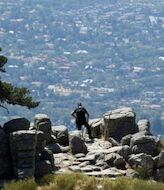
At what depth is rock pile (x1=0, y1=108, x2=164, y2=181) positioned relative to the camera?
111ft

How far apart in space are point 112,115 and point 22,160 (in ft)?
46.1

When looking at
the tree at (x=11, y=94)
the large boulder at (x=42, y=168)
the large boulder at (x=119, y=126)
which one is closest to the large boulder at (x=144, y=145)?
the large boulder at (x=42, y=168)

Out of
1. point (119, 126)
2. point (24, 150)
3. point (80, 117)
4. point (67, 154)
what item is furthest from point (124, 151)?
point (80, 117)

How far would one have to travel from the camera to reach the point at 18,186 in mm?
30625

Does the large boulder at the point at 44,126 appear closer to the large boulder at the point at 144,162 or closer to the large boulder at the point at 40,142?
the large boulder at the point at 40,142

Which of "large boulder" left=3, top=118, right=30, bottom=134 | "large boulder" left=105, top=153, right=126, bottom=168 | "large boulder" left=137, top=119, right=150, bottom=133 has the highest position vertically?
"large boulder" left=3, top=118, right=30, bottom=134

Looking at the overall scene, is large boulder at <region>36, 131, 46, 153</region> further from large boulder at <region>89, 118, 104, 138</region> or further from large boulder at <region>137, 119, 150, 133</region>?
large boulder at <region>89, 118, 104, 138</region>

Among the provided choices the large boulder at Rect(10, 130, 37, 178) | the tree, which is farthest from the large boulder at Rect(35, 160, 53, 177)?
the tree

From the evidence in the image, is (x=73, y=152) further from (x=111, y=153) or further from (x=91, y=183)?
(x=91, y=183)

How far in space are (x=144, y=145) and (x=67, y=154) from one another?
424cm

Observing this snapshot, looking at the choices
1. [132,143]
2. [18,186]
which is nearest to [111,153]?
[132,143]

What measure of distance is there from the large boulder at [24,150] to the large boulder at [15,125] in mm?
2507

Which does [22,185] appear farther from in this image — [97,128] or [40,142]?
[97,128]

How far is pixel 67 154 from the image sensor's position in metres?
40.3
